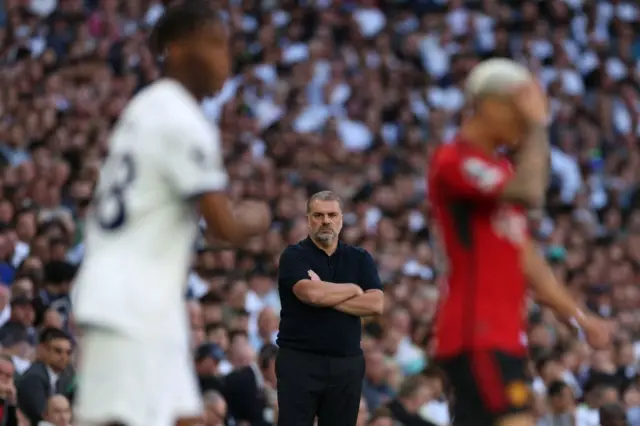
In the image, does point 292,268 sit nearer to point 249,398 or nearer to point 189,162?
point 249,398

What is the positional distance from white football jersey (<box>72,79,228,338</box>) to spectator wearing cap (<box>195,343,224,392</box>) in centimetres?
568

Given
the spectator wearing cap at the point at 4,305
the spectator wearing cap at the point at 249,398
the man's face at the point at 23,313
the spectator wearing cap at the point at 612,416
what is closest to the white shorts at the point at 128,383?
the spectator wearing cap at the point at 249,398

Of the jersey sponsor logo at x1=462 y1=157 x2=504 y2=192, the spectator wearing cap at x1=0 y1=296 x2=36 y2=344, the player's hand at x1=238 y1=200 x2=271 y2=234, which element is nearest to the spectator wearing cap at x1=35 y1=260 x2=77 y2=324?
the spectator wearing cap at x1=0 y1=296 x2=36 y2=344

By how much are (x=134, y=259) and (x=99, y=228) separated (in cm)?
16

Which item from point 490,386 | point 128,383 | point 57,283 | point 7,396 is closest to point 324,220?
point 7,396

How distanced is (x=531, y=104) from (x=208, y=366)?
19.0ft

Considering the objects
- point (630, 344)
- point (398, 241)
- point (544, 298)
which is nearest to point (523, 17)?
point (398, 241)

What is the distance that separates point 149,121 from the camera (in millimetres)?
4730

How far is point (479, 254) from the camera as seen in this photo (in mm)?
5363

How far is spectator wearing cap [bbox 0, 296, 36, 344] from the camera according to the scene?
419 inches

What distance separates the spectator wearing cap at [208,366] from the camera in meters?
10.5

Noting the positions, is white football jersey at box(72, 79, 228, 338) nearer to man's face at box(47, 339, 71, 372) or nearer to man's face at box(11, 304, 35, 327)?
man's face at box(47, 339, 71, 372)

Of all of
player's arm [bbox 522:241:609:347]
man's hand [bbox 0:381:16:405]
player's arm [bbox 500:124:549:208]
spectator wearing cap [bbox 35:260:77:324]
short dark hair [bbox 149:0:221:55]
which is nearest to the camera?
short dark hair [bbox 149:0:221:55]

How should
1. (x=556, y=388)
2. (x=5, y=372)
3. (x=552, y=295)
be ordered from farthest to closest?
(x=556, y=388), (x=5, y=372), (x=552, y=295)
